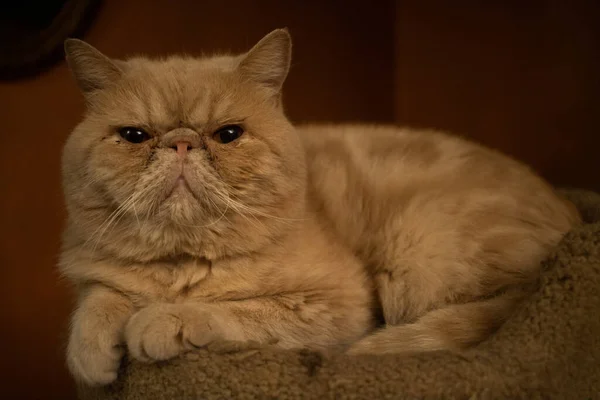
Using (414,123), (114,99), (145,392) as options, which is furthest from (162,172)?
(414,123)

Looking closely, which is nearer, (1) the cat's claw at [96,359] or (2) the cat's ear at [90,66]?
(1) the cat's claw at [96,359]

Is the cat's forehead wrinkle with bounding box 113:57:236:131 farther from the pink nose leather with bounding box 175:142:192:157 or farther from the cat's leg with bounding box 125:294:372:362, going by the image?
the cat's leg with bounding box 125:294:372:362

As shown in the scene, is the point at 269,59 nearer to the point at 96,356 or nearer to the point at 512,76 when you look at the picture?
the point at 96,356

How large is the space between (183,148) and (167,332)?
0.37 m

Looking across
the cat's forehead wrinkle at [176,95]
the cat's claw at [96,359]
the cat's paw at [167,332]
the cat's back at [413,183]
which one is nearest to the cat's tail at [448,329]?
the cat's back at [413,183]

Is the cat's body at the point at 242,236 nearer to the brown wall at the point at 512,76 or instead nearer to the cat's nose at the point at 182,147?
the cat's nose at the point at 182,147

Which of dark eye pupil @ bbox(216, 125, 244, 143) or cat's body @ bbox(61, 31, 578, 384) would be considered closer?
cat's body @ bbox(61, 31, 578, 384)

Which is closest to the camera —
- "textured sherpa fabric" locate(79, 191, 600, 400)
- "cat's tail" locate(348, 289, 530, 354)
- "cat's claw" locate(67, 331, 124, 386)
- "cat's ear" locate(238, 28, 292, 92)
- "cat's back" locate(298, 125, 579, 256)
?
"textured sherpa fabric" locate(79, 191, 600, 400)

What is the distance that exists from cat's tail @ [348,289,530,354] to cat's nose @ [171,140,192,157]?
0.56 metres

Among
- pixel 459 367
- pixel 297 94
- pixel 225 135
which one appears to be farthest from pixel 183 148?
pixel 297 94

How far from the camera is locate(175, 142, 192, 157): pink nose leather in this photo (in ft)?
3.70

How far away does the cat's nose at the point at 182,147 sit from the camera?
1.13m

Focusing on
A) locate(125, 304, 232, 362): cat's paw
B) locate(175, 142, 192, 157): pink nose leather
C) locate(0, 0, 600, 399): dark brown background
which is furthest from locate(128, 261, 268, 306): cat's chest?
locate(0, 0, 600, 399): dark brown background

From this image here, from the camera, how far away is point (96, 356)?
1063mm
